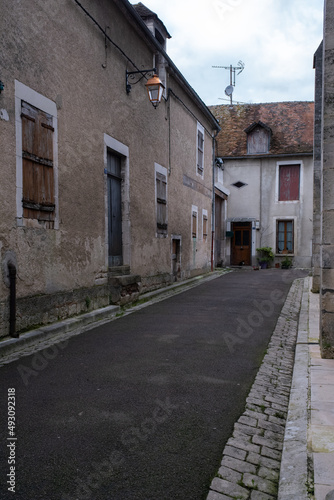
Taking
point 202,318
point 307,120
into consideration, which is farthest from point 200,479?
point 307,120

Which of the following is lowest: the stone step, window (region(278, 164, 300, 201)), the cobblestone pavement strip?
the cobblestone pavement strip

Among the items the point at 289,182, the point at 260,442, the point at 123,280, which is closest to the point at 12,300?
the point at 123,280

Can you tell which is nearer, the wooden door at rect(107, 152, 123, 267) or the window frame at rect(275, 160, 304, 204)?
the wooden door at rect(107, 152, 123, 267)

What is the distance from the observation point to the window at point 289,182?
21.2 meters

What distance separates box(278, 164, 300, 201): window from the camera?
21.2m

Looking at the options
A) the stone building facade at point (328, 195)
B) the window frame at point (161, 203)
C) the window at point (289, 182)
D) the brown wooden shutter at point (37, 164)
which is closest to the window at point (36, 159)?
the brown wooden shutter at point (37, 164)

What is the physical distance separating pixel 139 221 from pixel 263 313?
3.67m

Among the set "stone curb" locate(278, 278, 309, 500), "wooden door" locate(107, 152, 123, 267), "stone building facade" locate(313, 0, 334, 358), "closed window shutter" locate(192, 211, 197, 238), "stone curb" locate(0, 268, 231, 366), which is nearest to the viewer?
"stone curb" locate(278, 278, 309, 500)

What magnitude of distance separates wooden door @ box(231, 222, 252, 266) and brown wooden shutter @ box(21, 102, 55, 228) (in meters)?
16.9

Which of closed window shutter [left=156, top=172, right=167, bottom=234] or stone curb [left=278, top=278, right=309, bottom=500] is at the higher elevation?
closed window shutter [left=156, top=172, right=167, bottom=234]

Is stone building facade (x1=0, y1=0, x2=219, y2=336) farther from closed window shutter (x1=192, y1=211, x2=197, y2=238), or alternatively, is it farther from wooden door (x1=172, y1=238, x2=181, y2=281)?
closed window shutter (x1=192, y1=211, x2=197, y2=238)

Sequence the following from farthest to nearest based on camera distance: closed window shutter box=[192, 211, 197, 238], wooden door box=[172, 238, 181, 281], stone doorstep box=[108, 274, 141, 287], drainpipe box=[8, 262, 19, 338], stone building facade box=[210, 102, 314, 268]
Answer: stone building facade box=[210, 102, 314, 268]
closed window shutter box=[192, 211, 197, 238]
wooden door box=[172, 238, 181, 281]
stone doorstep box=[108, 274, 141, 287]
drainpipe box=[8, 262, 19, 338]

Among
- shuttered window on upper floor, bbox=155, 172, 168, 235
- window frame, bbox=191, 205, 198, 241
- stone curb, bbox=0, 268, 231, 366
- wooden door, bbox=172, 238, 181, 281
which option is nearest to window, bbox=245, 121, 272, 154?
window frame, bbox=191, 205, 198, 241

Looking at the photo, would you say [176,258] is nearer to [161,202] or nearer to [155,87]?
[161,202]
